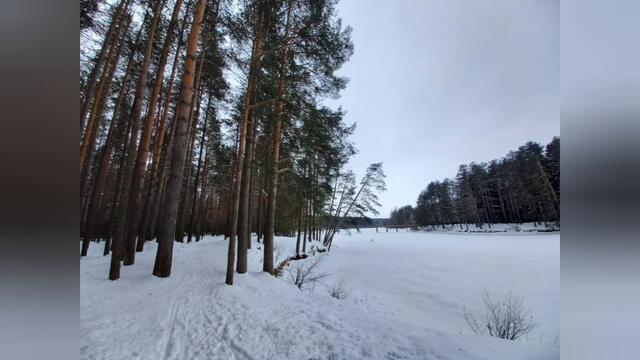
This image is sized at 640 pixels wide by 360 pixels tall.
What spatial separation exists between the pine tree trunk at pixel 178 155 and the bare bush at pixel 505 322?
6363 mm

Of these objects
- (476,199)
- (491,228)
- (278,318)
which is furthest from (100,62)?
(476,199)

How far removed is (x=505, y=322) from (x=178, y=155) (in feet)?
24.1

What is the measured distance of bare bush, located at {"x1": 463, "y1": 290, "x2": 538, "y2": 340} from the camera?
3.80 metres

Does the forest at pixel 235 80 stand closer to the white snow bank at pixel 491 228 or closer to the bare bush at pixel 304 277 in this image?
the bare bush at pixel 304 277

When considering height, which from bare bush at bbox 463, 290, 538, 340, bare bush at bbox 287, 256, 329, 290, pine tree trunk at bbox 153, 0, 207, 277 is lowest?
bare bush at bbox 287, 256, 329, 290

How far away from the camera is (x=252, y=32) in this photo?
18.6 ft

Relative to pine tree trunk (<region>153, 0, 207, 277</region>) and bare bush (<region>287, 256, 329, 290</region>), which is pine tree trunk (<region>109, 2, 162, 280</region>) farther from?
bare bush (<region>287, 256, 329, 290</region>)

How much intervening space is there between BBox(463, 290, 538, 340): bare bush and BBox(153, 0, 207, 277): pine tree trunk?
20.9 feet

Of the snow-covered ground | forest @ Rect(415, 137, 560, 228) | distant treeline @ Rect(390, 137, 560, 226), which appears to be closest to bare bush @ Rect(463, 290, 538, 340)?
the snow-covered ground

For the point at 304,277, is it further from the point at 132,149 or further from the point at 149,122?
the point at 149,122

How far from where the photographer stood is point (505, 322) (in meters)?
4.22

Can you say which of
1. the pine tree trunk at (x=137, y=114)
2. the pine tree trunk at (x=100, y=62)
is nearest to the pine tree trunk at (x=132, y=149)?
the pine tree trunk at (x=137, y=114)
